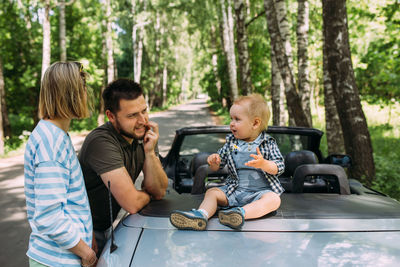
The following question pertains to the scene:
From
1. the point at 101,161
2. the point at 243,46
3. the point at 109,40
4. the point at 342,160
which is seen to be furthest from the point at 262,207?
the point at 109,40

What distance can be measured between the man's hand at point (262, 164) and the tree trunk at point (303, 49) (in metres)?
8.31

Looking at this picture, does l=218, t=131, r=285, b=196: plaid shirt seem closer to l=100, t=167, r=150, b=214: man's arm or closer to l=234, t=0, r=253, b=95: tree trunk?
l=100, t=167, r=150, b=214: man's arm

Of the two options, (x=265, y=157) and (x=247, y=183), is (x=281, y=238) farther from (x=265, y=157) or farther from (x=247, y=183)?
(x=265, y=157)

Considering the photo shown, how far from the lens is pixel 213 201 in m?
2.16

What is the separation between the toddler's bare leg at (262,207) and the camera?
1.98m

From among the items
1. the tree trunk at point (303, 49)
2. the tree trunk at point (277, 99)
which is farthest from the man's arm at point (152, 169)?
the tree trunk at point (277, 99)

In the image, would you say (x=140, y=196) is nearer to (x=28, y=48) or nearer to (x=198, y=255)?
(x=198, y=255)

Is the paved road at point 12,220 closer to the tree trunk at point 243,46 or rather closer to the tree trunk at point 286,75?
the tree trunk at point 286,75

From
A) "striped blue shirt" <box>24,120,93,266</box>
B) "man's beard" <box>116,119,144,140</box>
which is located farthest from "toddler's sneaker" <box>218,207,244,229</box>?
"man's beard" <box>116,119,144,140</box>

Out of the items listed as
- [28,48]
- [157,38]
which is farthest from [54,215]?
[157,38]

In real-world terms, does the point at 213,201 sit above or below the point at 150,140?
below

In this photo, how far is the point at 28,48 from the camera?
2111cm

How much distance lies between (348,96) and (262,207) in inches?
162

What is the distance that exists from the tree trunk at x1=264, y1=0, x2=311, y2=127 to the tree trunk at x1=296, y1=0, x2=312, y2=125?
2.88ft
